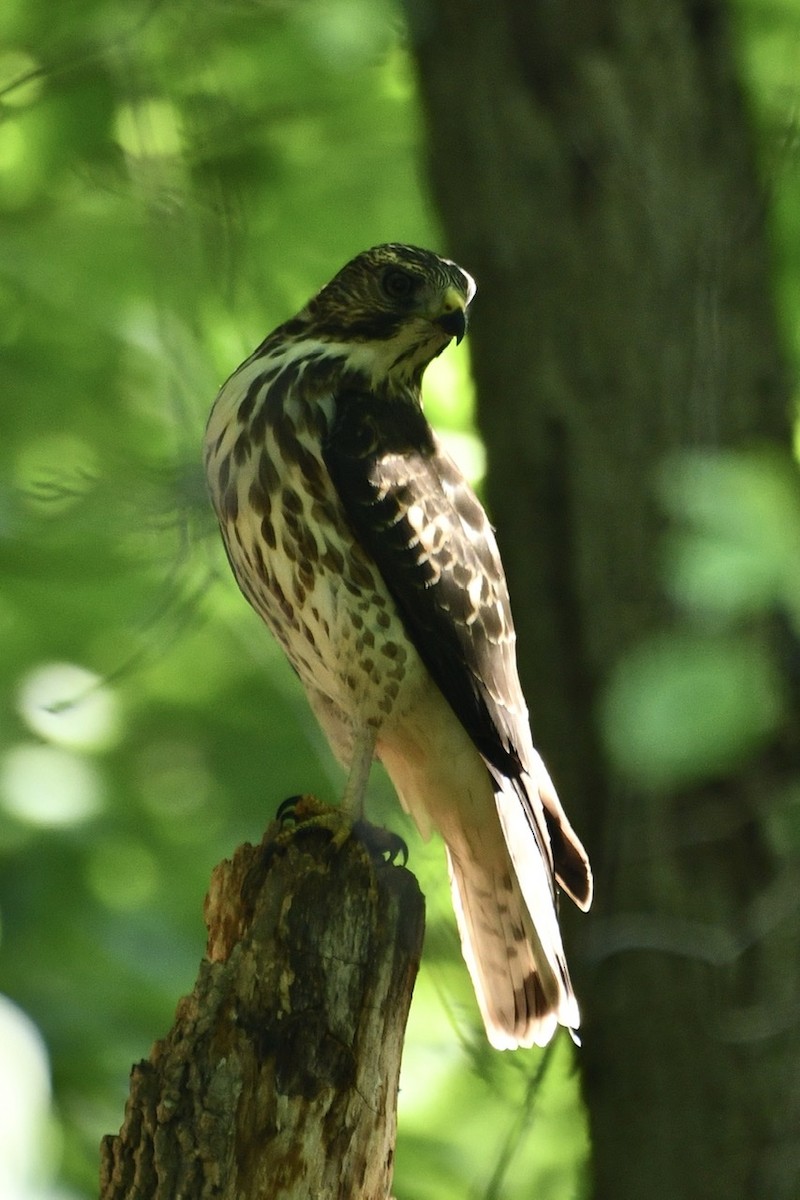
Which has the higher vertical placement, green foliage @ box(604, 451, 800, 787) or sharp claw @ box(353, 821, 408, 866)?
green foliage @ box(604, 451, 800, 787)

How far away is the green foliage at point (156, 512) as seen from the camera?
4.25 meters

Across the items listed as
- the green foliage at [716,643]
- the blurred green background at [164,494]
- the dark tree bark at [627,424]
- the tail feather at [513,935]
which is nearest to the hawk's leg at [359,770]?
the tail feather at [513,935]

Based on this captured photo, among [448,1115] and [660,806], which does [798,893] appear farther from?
[448,1115]

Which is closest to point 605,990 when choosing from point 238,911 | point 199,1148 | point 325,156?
point 238,911

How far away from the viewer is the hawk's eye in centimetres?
341

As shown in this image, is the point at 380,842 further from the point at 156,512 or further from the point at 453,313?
the point at 156,512

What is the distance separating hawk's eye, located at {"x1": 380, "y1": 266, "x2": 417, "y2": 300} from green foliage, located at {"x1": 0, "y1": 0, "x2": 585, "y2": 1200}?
0.96 metres

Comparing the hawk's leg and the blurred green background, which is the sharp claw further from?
the blurred green background

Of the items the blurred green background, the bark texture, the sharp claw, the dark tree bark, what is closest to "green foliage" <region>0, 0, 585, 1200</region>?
the blurred green background

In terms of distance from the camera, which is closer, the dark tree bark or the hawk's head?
the hawk's head

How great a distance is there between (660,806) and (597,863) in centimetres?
23

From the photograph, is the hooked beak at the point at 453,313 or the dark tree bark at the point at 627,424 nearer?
the hooked beak at the point at 453,313

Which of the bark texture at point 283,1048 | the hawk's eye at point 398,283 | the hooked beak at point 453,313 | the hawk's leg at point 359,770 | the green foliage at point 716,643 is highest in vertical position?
the hawk's eye at point 398,283

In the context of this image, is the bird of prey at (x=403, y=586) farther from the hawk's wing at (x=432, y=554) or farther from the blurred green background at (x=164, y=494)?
the blurred green background at (x=164, y=494)
